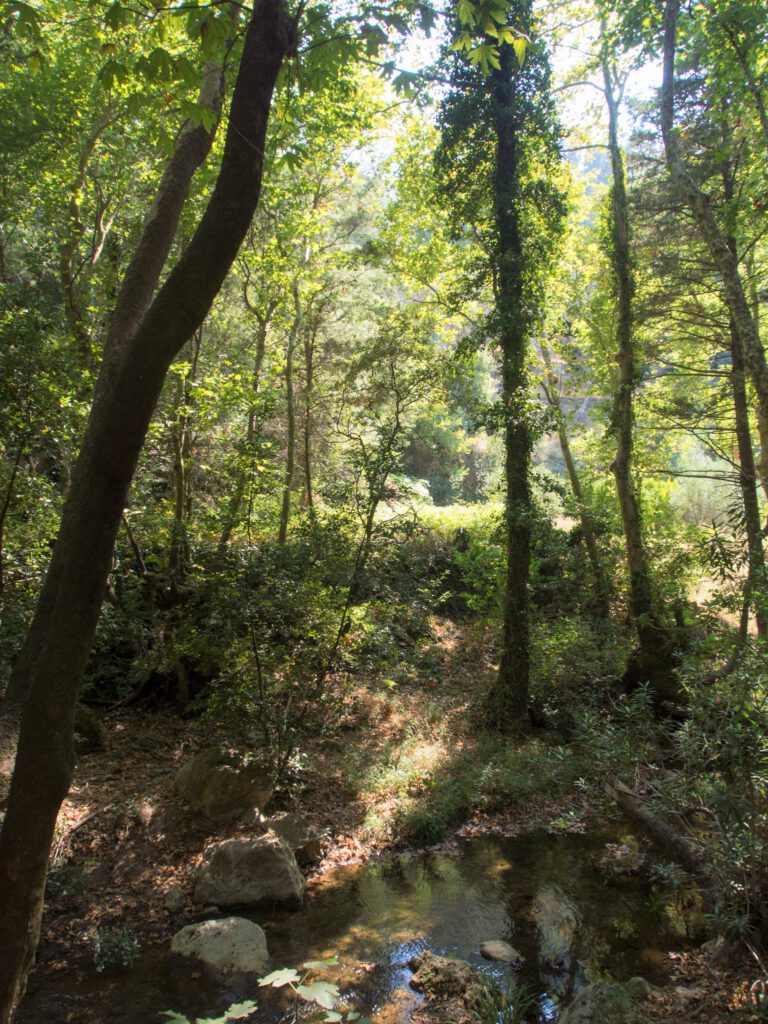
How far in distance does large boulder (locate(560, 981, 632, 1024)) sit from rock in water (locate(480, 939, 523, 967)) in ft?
2.79

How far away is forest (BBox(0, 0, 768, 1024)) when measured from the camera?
10.8ft

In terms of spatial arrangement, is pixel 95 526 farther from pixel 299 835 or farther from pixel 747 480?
pixel 747 480

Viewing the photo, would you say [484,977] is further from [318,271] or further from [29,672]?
[318,271]

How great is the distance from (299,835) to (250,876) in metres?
0.95

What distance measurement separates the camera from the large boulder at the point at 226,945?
15.9 ft

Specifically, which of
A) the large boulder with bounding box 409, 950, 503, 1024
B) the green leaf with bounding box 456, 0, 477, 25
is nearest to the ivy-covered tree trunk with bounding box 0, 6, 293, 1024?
the green leaf with bounding box 456, 0, 477, 25

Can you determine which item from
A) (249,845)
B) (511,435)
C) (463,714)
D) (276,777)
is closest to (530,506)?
(511,435)

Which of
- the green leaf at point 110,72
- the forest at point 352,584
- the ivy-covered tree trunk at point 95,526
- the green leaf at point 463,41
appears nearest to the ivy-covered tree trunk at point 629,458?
the forest at point 352,584

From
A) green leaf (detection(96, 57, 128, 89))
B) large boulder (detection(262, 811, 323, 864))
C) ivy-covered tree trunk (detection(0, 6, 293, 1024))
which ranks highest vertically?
green leaf (detection(96, 57, 128, 89))

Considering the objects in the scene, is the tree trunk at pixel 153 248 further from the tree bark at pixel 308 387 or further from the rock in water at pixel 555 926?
the tree bark at pixel 308 387

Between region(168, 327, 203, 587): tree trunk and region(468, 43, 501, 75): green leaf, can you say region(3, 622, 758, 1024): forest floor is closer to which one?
region(168, 327, 203, 587): tree trunk

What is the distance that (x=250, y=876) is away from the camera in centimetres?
598

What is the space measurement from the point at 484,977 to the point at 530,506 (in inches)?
269

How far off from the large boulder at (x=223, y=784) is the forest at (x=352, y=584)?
0.04 m
